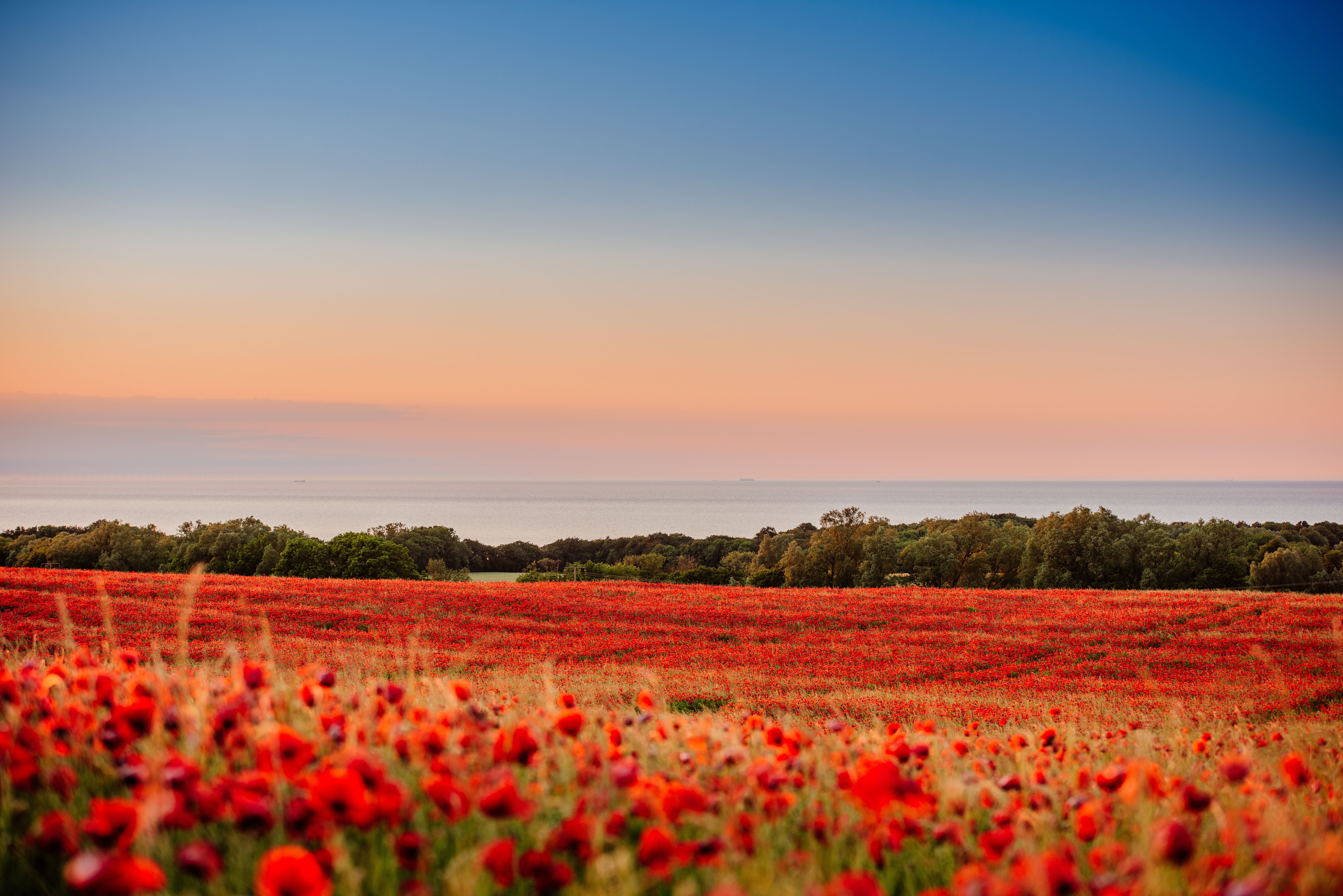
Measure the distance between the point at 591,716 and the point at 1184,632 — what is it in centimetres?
2095

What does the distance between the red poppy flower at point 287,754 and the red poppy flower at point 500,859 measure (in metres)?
0.78

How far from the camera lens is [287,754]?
7.75ft

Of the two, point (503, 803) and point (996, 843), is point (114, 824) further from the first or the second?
point (996, 843)

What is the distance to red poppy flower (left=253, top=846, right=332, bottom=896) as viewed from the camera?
5.16ft

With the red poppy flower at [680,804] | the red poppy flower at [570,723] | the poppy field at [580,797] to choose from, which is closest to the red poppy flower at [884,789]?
the poppy field at [580,797]

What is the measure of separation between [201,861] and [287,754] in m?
0.60

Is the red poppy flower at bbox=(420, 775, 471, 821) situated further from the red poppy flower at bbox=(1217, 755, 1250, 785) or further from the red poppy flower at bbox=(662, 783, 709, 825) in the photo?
the red poppy flower at bbox=(1217, 755, 1250, 785)

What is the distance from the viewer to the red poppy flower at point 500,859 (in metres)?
1.86

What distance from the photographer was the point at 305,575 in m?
40.0

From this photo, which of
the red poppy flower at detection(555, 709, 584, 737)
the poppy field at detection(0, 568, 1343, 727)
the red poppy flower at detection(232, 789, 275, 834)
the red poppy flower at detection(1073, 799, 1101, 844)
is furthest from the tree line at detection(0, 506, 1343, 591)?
the red poppy flower at detection(232, 789, 275, 834)

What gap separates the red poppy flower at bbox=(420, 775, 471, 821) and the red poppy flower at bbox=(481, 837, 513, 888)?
0.28 meters

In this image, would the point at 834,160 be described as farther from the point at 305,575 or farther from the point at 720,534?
the point at 720,534

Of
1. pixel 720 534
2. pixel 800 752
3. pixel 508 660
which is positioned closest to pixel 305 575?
pixel 508 660

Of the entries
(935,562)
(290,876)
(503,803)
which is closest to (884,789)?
(503,803)
